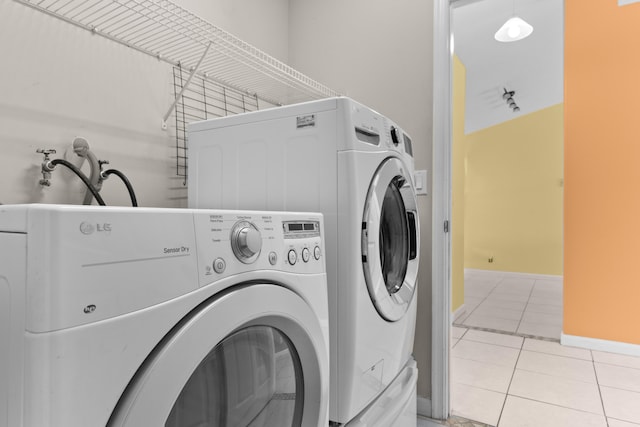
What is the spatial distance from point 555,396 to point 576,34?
2568 mm

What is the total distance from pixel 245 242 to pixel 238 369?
0.25 meters

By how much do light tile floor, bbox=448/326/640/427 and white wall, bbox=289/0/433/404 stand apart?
42 centimetres

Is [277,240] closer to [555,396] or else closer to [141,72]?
[141,72]

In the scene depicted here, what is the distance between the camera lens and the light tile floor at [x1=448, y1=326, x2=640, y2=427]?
1.76m

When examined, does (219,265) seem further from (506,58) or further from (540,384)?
(506,58)

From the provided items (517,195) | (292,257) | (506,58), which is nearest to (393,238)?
(292,257)

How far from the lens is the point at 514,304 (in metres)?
3.85

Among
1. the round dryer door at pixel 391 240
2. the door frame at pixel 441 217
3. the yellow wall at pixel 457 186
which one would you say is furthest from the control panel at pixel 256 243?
the yellow wall at pixel 457 186

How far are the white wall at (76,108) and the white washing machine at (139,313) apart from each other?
2.71 ft

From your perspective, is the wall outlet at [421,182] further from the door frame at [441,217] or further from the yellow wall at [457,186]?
the yellow wall at [457,186]

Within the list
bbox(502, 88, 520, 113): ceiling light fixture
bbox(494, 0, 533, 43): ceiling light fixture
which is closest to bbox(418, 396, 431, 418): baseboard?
bbox(494, 0, 533, 43): ceiling light fixture

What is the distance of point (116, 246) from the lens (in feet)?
1.50

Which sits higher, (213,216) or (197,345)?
(213,216)

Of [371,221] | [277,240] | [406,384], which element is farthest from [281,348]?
[406,384]
